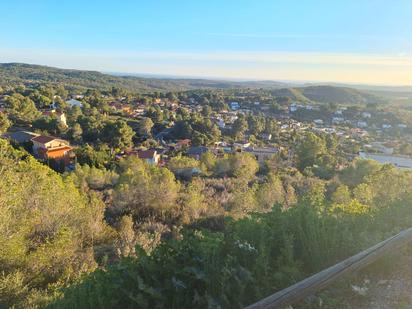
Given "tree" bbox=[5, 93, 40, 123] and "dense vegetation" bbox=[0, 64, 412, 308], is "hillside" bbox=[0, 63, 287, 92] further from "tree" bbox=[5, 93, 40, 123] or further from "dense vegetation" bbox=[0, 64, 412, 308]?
"dense vegetation" bbox=[0, 64, 412, 308]

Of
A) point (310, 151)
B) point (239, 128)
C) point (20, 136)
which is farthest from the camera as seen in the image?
point (239, 128)

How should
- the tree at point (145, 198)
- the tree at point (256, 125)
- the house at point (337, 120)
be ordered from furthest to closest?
the house at point (337, 120) < the tree at point (256, 125) < the tree at point (145, 198)

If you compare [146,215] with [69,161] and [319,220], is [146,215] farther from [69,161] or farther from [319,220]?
[69,161]

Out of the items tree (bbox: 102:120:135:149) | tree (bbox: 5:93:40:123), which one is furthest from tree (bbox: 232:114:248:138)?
tree (bbox: 5:93:40:123)

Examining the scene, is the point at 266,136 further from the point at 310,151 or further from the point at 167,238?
the point at 167,238

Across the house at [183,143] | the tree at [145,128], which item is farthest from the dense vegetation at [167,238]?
the tree at [145,128]

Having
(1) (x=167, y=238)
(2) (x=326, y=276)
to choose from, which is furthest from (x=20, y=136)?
(2) (x=326, y=276)

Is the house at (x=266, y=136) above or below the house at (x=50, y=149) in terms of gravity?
below

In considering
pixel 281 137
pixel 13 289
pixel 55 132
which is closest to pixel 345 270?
pixel 13 289

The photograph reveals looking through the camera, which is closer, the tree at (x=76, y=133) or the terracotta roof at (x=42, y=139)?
the terracotta roof at (x=42, y=139)

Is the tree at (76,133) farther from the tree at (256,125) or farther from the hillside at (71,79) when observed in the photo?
the hillside at (71,79)

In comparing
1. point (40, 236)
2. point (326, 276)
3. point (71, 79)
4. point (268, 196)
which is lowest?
point (268, 196)
